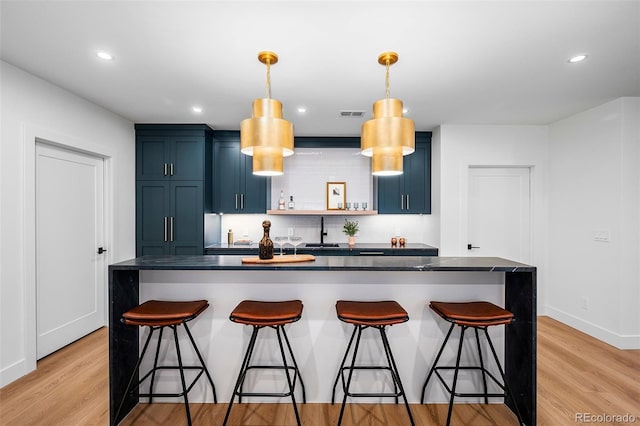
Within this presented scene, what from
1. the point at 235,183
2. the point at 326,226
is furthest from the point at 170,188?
the point at 326,226

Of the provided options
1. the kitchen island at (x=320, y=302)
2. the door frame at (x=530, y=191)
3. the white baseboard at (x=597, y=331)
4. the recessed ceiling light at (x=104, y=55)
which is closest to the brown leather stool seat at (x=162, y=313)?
the kitchen island at (x=320, y=302)

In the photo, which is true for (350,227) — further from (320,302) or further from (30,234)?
(30,234)

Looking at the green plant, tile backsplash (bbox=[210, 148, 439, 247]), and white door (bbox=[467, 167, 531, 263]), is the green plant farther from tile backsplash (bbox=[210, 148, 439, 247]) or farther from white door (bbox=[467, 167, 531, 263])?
white door (bbox=[467, 167, 531, 263])

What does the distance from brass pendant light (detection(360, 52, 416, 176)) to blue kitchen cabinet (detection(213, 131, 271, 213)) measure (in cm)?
272

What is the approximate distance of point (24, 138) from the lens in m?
2.58

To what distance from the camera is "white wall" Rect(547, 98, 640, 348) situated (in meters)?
3.17

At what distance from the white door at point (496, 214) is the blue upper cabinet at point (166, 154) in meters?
3.82

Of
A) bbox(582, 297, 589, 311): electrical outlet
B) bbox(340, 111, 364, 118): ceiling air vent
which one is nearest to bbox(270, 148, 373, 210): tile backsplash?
bbox(340, 111, 364, 118): ceiling air vent

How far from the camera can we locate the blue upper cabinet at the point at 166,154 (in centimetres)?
405

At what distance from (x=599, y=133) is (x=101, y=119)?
5.74 meters

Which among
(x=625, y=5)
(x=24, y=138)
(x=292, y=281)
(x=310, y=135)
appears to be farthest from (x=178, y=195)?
(x=625, y=5)

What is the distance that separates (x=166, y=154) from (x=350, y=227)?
2.78 metres

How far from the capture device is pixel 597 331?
3.38m

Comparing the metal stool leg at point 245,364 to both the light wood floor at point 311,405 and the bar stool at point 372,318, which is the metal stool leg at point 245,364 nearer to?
the light wood floor at point 311,405
